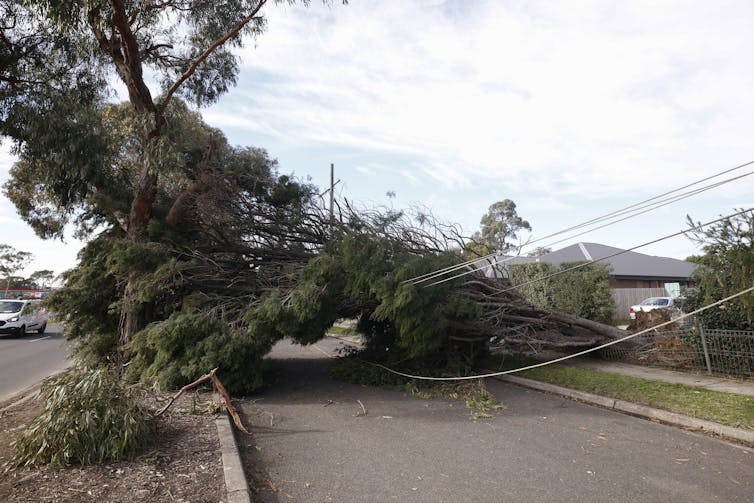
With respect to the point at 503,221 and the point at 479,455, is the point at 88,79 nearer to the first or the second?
the point at 479,455

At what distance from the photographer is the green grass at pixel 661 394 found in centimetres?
717

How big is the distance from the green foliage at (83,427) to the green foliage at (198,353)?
2611mm

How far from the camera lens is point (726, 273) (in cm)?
906

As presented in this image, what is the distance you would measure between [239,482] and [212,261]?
6.35 m

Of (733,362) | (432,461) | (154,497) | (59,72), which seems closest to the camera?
(154,497)

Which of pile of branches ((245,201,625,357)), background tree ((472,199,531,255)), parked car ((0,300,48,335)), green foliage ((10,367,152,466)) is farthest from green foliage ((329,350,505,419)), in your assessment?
background tree ((472,199,531,255))

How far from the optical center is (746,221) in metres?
8.25

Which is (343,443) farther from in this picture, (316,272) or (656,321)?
(656,321)

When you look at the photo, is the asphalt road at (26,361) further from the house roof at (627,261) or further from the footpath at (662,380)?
the house roof at (627,261)

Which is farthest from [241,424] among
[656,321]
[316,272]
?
[656,321]

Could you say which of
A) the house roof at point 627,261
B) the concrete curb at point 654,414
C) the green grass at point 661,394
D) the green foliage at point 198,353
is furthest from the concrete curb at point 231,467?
the house roof at point 627,261

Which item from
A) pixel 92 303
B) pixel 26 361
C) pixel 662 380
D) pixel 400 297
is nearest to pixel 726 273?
pixel 662 380

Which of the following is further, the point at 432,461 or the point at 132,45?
the point at 132,45

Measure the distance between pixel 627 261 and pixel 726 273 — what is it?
28.8m
